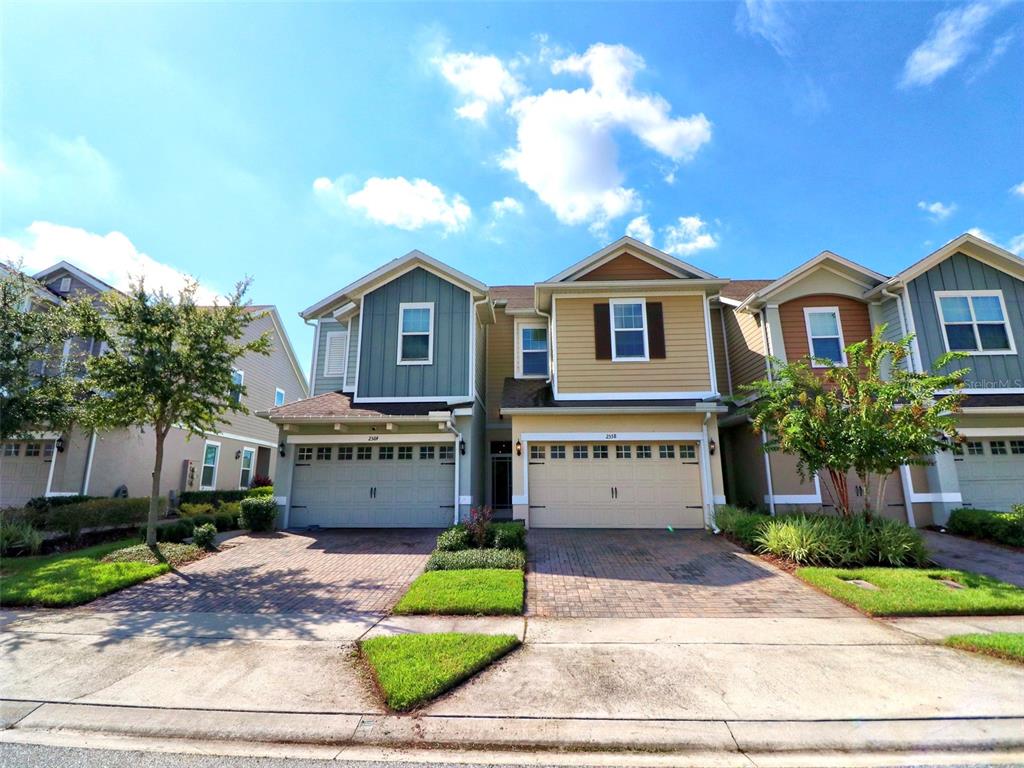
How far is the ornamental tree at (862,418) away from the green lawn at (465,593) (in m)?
6.30

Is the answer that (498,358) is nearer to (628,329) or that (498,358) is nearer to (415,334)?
(415,334)

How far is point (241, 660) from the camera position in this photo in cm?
498

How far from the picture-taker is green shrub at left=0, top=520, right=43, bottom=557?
9.88 metres

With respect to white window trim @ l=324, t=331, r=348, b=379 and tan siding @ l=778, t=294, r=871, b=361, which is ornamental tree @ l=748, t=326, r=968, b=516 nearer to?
tan siding @ l=778, t=294, r=871, b=361

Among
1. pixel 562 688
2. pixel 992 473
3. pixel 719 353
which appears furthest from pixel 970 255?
pixel 562 688

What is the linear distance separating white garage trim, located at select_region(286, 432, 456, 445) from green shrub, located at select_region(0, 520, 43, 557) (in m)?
5.32

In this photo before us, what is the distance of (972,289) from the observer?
1310 centimetres

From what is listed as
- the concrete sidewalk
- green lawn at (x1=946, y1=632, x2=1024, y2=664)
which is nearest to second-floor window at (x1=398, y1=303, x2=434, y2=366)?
the concrete sidewalk

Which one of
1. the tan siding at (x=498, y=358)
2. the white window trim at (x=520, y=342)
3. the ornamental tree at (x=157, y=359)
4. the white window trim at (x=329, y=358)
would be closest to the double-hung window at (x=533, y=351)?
the white window trim at (x=520, y=342)

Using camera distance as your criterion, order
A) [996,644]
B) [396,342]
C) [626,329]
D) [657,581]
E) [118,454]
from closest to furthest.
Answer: [996,644] → [657,581] → [626,329] → [396,342] → [118,454]

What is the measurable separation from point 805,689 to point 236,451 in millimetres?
22442

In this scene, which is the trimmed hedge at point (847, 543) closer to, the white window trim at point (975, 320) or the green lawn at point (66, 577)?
the white window trim at point (975, 320)

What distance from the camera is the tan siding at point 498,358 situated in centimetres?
1606

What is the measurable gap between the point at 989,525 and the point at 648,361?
A: 324 inches
